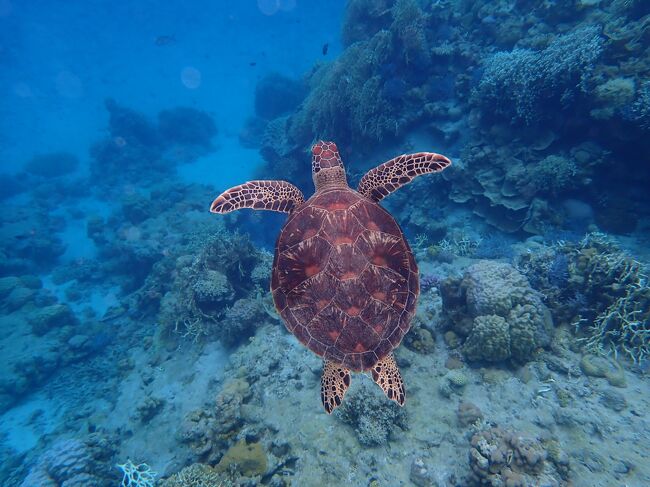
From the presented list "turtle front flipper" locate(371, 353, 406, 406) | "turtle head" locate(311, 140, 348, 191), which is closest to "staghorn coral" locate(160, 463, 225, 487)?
"turtle front flipper" locate(371, 353, 406, 406)

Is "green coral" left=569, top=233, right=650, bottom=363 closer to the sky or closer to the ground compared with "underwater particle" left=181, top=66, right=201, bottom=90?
closer to the ground

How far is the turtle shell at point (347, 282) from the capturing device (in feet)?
11.5

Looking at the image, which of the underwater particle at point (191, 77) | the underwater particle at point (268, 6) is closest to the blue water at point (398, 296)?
the underwater particle at point (191, 77)

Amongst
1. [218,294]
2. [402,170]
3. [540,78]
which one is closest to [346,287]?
[402,170]

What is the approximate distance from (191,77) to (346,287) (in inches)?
3233

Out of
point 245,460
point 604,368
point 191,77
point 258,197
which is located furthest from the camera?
point 191,77

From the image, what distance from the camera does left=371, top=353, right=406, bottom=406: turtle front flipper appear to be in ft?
11.9

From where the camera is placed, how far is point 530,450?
3695mm

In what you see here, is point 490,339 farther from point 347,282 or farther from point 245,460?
point 245,460

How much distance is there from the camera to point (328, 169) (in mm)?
4859

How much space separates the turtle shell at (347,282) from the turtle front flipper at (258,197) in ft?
3.03

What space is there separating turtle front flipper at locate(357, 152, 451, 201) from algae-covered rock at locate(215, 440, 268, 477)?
4717 millimetres

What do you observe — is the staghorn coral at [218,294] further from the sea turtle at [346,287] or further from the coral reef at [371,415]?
the sea turtle at [346,287]

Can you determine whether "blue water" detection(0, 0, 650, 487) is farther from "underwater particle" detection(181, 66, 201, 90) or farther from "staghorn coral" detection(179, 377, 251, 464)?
"underwater particle" detection(181, 66, 201, 90)
